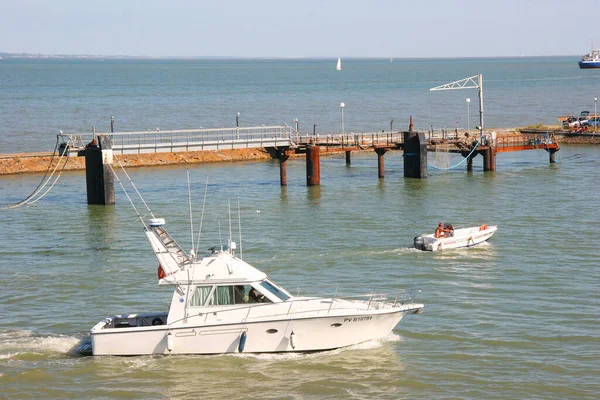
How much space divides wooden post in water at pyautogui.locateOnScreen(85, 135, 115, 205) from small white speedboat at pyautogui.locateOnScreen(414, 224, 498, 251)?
64.8 ft

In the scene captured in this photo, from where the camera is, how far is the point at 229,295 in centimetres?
2689

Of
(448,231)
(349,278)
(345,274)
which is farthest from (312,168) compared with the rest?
(349,278)

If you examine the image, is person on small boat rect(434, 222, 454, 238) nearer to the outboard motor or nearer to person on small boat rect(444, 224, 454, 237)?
person on small boat rect(444, 224, 454, 237)

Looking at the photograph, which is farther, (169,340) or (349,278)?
(349,278)

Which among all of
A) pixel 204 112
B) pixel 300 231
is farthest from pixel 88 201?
pixel 204 112

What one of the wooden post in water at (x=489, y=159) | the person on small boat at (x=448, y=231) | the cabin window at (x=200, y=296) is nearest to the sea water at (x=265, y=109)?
the wooden post in water at (x=489, y=159)

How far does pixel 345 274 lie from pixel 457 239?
6.95m

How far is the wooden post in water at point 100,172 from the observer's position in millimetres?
53781

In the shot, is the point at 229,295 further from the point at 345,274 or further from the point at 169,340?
the point at 345,274

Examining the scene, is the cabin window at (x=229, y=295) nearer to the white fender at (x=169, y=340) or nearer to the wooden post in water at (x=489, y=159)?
the white fender at (x=169, y=340)

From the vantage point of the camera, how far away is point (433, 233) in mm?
44656

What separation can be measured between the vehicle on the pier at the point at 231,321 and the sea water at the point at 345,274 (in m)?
0.37

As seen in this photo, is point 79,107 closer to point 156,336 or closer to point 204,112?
point 204,112

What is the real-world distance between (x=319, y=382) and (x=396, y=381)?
6.49ft
